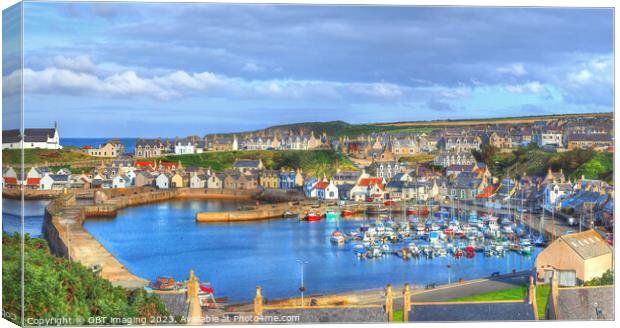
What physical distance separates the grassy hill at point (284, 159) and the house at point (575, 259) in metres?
4.97

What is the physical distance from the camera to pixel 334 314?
1328cm

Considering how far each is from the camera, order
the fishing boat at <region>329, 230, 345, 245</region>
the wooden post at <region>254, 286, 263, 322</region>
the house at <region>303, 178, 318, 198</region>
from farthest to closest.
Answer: the house at <region>303, 178, 318, 198</region>, the fishing boat at <region>329, 230, 345, 245</region>, the wooden post at <region>254, 286, 263, 322</region>

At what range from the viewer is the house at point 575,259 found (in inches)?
561

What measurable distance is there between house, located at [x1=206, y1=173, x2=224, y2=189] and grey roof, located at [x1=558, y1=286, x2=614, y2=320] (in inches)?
294

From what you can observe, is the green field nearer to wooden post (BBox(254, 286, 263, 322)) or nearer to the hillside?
wooden post (BBox(254, 286, 263, 322))

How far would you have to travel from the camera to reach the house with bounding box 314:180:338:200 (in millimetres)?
19781

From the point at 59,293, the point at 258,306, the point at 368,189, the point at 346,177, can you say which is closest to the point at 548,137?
the point at 368,189

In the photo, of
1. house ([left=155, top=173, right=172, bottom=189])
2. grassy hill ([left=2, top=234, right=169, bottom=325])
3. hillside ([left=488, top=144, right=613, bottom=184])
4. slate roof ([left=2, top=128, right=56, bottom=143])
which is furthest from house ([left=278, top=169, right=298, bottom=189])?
grassy hill ([left=2, top=234, right=169, bottom=325])

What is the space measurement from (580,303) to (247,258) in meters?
5.13

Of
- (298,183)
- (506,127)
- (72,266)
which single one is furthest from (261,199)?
(72,266)

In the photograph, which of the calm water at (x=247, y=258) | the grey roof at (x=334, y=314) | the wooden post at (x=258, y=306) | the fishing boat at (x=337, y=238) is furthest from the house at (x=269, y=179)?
the grey roof at (x=334, y=314)

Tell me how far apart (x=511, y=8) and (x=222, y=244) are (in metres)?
5.94

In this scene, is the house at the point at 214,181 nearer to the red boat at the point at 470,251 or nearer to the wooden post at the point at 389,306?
the red boat at the point at 470,251

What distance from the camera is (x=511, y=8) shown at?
1452 centimetres
